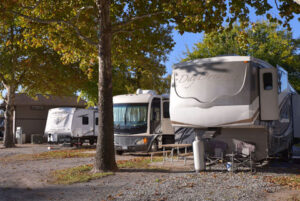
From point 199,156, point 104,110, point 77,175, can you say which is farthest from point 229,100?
point 77,175

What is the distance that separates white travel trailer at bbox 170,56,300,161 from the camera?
10411 millimetres

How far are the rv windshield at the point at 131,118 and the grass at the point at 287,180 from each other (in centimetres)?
838

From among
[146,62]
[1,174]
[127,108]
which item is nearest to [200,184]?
[1,174]

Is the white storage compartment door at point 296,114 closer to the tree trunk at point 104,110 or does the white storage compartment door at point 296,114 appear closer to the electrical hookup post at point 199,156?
the electrical hookup post at point 199,156

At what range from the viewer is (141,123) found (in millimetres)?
17594

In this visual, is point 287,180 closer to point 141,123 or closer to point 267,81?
point 267,81

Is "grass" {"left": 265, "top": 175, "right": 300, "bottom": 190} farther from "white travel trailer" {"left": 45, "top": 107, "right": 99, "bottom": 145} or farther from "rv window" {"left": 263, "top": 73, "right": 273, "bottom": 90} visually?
"white travel trailer" {"left": 45, "top": 107, "right": 99, "bottom": 145}

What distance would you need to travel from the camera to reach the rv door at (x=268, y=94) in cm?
→ 1047

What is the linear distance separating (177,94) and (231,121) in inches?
72.4

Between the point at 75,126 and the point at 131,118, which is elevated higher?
the point at 131,118

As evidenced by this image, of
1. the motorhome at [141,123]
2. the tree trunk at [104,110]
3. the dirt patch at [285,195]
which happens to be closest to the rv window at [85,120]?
the motorhome at [141,123]

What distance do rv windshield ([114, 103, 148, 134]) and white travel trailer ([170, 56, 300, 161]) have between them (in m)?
6.28

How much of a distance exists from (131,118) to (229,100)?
26.0 ft

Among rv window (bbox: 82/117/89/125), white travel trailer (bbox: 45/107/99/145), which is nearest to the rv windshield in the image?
white travel trailer (bbox: 45/107/99/145)
